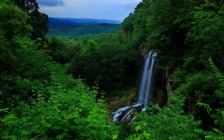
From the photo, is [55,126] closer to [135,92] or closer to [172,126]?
[172,126]

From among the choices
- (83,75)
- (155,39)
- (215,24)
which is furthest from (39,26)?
(215,24)

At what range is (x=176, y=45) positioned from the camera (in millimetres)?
16250

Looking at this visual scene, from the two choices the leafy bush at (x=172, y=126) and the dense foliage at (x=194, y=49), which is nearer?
the leafy bush at (x=172, y=126)

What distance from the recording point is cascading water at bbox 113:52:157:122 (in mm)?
20984

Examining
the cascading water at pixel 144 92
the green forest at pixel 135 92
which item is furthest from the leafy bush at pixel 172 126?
the cascading water at pixel 144 92

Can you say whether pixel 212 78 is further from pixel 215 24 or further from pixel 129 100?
pixel 129 100

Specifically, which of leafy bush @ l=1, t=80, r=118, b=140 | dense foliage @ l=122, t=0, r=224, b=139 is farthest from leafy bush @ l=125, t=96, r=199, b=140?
leafy bush @ l=1, t=80, r=118, b=140

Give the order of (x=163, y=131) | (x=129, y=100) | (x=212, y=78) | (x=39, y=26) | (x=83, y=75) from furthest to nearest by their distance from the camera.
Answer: (x=83, y=75) < (x=39, y=26) < (x=129, y=100) < (x=212, y=78) < (x=163, y=131)

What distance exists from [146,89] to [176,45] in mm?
7259

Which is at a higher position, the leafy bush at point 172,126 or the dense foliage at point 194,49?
the dense foliage at point 194,49

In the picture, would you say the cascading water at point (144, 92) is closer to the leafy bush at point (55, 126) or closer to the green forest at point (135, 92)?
the green forest at point (135, 92)

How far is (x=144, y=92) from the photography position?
74.6 ft

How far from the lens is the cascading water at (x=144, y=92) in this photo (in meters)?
21.0

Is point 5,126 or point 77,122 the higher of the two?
point 77,122
